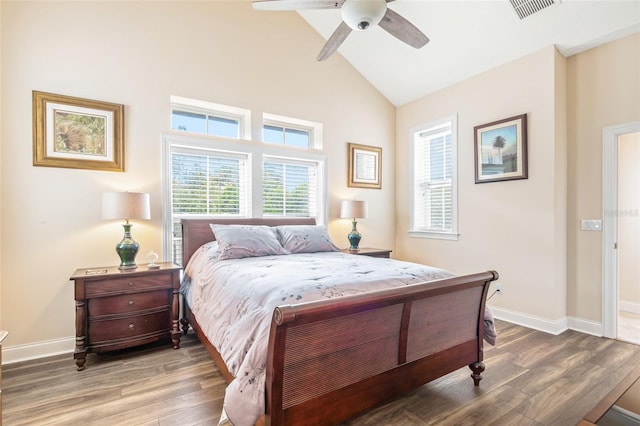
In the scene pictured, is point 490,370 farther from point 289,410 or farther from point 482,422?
point 289,410

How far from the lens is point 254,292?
1.85 m

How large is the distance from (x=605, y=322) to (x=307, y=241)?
307cm

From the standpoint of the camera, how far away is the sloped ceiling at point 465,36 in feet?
9.64

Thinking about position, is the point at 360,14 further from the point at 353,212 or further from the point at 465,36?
the point at 353,212

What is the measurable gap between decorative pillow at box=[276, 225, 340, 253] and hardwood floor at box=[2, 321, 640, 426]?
1.27m

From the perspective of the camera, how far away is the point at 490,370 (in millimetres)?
2465

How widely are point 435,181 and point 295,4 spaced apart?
308cm

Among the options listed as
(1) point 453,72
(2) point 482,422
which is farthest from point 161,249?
(1) point 453,72

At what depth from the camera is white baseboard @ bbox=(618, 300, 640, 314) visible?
12.6 ft

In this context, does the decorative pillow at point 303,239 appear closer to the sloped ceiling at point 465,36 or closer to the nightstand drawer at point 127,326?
the nightstand drawer at point 127,326

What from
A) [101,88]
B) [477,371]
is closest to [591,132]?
→ [477,371]

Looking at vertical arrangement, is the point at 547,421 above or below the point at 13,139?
below

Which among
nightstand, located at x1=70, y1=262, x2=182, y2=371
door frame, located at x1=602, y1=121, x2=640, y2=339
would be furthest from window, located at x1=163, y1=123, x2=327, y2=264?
door frame, located at x1=602, y1=121, x2=640, y2=339

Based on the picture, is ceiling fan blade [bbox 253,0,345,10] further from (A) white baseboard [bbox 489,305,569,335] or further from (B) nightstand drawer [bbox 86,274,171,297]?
(A) white baseboard [bbox 489,305,569,335]
